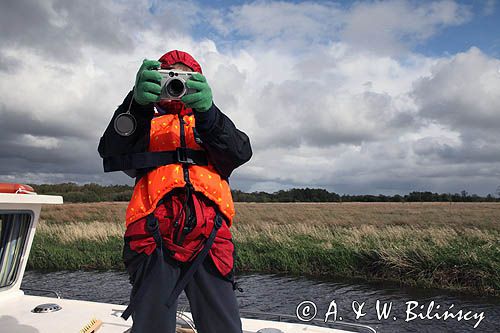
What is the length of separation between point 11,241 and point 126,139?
2.85m

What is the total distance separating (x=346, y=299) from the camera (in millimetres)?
11938

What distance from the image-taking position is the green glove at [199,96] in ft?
5.99

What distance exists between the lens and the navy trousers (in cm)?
192

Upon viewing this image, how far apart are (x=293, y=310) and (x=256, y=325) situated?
8.30m

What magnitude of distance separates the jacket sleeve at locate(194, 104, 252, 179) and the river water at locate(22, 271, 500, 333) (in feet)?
25.1

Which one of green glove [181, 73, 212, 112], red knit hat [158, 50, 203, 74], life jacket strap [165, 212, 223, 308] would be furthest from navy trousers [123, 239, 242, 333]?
red knit hat [158, 50, 203, 74]

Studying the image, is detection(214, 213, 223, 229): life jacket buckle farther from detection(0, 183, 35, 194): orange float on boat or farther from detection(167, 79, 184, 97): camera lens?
detection(0, 183, 35, 194): orange float on boat

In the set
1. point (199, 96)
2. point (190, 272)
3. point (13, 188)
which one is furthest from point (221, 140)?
point (13, 188)

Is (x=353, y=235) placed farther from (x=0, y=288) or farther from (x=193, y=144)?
(x=193, y=144)

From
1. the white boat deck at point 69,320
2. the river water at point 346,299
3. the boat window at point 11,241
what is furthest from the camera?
the river water at point 346,299

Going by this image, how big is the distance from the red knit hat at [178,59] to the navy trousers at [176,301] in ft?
2.83

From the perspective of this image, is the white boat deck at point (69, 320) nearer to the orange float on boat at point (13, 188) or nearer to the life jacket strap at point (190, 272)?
the orange float on boat at point (13, 188)

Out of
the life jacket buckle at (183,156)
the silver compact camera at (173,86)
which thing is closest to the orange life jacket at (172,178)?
the life jacket buckle at (183,156)

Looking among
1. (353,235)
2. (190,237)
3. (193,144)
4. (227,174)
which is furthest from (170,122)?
(353,235)
